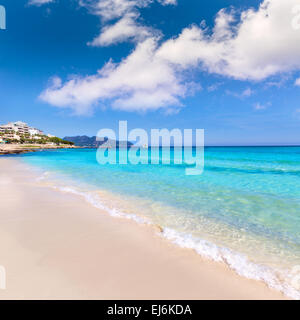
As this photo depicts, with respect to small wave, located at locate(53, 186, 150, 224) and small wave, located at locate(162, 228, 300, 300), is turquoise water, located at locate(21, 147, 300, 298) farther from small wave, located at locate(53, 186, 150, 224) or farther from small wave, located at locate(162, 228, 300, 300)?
small wave, located at locate(53, 186, 150, 224)

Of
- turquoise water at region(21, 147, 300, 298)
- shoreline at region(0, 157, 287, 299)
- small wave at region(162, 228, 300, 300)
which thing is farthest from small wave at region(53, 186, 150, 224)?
small wave at region(162, 228, 300, 300)

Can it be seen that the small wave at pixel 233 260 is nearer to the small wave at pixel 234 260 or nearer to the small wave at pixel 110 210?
the small wave at pixel 234 260

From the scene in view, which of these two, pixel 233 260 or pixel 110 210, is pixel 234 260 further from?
pixel 110 210

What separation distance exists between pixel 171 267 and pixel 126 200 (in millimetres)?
5091

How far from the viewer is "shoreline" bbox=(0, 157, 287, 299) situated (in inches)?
112

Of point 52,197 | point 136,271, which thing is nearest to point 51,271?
point 136,271

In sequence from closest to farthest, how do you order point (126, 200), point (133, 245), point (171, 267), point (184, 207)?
point (171, 267), point (133, 245), point (184, 207), point (126, 200)

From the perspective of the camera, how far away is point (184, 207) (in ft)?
24.0

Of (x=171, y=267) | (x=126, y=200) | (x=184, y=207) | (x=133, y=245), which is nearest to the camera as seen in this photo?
(x=171, y=267)

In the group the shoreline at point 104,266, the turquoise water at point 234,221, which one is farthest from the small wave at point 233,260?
the shoreline at point 104,266

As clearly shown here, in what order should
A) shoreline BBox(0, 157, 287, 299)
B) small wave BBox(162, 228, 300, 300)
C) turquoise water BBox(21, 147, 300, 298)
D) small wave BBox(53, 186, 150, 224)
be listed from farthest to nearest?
small wave BBox(53, 186, 150, 224) < turquoise water BBox(21, 147, 300, 298) < small wave BBox(162, 228, 300, 300) < shoreline BBox(0, 157, 287, 299)

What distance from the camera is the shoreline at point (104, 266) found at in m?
2.85

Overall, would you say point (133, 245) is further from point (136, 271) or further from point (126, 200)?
point (126, 200)
